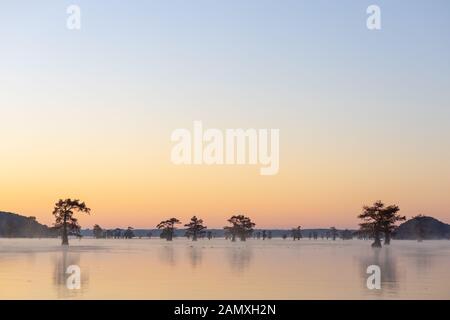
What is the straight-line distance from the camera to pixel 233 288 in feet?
98.8

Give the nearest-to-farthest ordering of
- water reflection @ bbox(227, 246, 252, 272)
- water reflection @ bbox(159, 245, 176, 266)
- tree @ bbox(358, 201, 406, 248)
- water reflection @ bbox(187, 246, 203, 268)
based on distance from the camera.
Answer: water reflection @ bbox(227, 246, 252, 272), water reflection @ bbox(187, 246, 203, 268), water reflection @ bbox(159, 245, 176, 266), tree @ bbox(358, 201, 406, 248)

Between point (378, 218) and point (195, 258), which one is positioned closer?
point (195, 258)

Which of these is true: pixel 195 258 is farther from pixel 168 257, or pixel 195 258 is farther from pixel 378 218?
pixel 378 218

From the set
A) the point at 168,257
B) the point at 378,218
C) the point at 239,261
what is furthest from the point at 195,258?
the point at 378,218

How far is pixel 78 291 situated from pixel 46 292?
1269 millimetres

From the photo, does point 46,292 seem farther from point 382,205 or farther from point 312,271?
point 382,205

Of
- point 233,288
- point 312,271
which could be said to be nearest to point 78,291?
point 233,288

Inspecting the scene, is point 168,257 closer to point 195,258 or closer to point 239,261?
point 195,258

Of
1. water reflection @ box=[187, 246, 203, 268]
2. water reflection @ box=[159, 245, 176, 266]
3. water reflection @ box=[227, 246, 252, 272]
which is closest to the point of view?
water reflection @ box=[227, 246, 252, 272]

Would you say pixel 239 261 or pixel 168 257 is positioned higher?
pixel 239 261

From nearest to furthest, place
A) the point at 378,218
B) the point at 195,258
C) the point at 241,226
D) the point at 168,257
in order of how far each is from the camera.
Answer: the point at 195,258 < the point at 168,257 < the point at 378,218 < the point at 241,226

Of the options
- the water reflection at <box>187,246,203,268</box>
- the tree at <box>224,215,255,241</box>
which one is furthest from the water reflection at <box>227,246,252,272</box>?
the tree at <box>224,215,255,241</box>

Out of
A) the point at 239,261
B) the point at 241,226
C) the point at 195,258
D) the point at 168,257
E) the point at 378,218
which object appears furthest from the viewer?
the point at 241,226

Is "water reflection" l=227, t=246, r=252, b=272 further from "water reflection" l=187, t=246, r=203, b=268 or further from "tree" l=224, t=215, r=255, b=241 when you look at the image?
"tree" l=224, t=215, r=255, b=241
